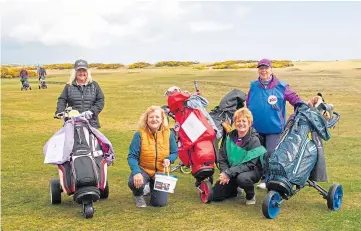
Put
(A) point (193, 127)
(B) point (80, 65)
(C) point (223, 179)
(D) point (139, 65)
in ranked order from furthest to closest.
→ 1. (D) point (139, 65)
2. (B) point (80, 65)
3. (A) point (193, 127)
4. (C) point (223, 179)

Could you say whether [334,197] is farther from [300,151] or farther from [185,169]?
[185,169]

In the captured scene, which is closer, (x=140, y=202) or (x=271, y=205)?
(x=271, y=205)

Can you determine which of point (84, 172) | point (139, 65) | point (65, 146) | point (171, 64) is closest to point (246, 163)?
point (84, 172)

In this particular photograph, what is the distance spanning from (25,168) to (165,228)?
13.7 feet

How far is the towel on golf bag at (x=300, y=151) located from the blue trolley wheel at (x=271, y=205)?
0.21 meters

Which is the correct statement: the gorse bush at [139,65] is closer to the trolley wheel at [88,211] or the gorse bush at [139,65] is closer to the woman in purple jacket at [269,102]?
the woman in purple jacket at [269,102]

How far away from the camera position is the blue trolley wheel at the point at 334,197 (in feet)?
19.7

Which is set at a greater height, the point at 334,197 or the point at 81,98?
the point at 81,98

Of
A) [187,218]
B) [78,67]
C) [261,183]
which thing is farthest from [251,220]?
[78,67]

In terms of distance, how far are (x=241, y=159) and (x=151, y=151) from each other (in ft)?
3.93

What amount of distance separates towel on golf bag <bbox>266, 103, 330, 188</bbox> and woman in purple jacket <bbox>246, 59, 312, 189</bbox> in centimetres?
53

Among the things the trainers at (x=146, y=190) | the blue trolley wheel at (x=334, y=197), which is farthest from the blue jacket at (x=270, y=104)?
the trainers at (x=146, y=190)

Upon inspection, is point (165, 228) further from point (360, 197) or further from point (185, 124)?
point (360, 197)

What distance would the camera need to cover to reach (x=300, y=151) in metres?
5.88
